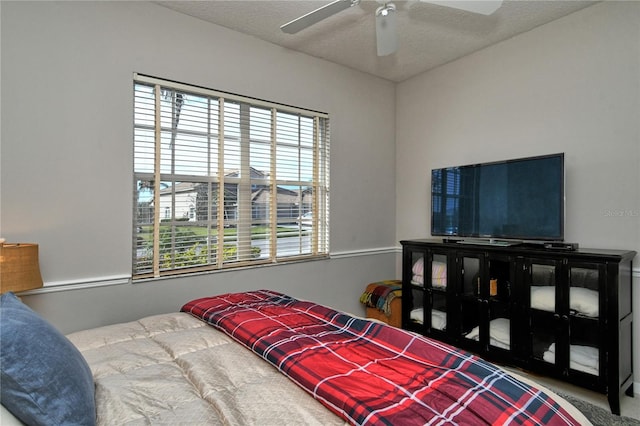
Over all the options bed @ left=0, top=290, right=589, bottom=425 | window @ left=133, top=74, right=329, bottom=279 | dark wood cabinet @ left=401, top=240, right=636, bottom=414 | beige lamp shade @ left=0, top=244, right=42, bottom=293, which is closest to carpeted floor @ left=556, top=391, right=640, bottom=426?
dark wood cabinet @ left=401, top=240, right=636, bottom=414

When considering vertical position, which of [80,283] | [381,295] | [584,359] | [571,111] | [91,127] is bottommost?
[584,359]

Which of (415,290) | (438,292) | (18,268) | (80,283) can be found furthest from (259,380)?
(415,290)

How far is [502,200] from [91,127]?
3.12 m

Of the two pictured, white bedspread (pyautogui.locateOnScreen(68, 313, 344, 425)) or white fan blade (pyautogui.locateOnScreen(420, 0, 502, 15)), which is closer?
white bedspread (pyautogui.locateOnScreen(68, 313, 344, 425))

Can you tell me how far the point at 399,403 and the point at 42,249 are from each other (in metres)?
2.31

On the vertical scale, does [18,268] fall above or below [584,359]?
above

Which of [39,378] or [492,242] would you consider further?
[492,242]

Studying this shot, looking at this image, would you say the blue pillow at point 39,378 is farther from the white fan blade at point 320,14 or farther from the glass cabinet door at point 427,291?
the glass cabinet door at point 427,291

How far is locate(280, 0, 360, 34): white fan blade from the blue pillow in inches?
74.1

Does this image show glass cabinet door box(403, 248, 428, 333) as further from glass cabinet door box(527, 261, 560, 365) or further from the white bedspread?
the white bedspread

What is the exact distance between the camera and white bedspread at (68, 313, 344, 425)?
1.06 metres

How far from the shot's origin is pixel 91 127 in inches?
94.6

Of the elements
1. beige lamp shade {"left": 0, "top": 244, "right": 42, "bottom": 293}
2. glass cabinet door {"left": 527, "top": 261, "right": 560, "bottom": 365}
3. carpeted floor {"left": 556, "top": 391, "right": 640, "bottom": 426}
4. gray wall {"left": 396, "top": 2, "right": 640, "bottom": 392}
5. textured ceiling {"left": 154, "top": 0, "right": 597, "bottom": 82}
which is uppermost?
textured ceiling {"left": 154, "top": 0, "right": 597, "bottom": 82}

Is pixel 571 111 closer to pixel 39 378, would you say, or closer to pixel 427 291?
pixel 427 291
